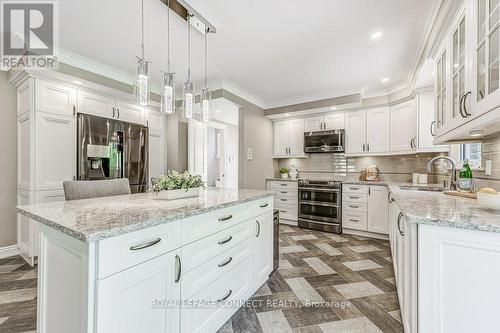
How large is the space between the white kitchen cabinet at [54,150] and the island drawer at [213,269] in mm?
2366

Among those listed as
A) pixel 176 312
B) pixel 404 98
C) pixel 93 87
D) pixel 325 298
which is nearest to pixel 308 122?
pixel 404 98

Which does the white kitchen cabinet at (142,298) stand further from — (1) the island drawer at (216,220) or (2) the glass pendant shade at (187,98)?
(2) the glass pendant shade at (187,98)

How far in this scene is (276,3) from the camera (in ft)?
6.18

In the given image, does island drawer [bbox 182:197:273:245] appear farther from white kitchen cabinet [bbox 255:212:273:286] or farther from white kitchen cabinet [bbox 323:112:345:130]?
white kitchen cabinet [bbox 323:112:345:130]

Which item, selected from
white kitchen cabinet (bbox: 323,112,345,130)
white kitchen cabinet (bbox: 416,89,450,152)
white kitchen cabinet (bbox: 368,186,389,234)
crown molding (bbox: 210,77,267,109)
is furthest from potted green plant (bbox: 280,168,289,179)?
white kitchen cabinet (bbox: 416,89,450,152)

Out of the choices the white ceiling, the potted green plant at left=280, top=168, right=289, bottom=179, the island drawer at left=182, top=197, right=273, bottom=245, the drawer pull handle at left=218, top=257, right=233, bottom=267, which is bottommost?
the drawer pull handle at left=218, top=257, right=233, bottom=267

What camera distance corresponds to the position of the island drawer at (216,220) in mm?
1329

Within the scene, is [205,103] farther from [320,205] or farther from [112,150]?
[320,205]

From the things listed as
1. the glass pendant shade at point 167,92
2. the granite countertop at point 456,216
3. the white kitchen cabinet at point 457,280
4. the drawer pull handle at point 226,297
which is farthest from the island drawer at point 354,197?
the glass pendant shade at point 167,92

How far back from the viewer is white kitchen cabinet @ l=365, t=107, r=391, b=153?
3.81 metres

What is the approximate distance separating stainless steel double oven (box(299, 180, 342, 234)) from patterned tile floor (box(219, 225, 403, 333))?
76 cm

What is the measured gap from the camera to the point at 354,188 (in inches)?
149

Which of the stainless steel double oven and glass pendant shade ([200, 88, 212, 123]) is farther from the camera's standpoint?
the stainless steel double oven

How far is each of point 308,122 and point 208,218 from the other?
364 centimetres
